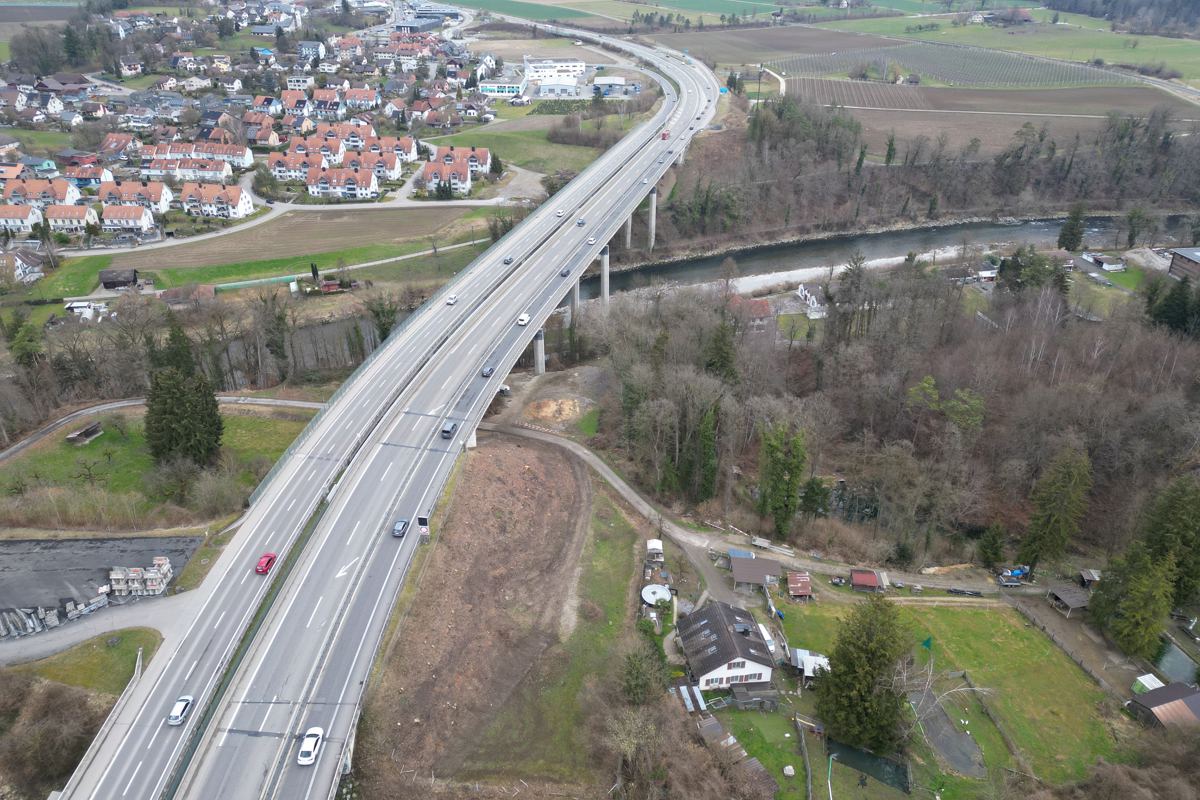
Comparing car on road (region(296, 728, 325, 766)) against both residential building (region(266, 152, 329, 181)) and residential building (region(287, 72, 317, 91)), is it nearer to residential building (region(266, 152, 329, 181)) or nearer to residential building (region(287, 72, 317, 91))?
residential building (region(266, 152, 329, 181))

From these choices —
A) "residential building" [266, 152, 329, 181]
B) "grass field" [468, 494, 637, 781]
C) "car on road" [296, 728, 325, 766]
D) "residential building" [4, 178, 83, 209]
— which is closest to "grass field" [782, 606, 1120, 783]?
"grass field" [468, 494, 637, 781]

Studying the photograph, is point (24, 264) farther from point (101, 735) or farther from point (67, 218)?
point (101, 735)

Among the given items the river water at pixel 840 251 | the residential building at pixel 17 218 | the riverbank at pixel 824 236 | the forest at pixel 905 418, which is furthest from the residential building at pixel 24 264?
the riverbank at pixel 824 236

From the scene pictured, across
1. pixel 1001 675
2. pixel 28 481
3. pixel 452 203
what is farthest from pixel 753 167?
pixel 28 481

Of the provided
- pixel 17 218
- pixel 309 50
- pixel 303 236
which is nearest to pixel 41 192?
pixel 17 218

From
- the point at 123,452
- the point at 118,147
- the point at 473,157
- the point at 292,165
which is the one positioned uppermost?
the point at 118,147

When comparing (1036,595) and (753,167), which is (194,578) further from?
(753,167)
